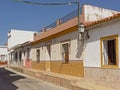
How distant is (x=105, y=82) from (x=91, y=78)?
53.2 inches

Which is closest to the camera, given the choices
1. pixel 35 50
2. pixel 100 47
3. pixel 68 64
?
pixel 100 47

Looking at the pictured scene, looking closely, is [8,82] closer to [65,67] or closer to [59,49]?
[65,67]

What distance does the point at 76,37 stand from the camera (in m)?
14.7

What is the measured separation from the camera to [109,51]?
11648mm

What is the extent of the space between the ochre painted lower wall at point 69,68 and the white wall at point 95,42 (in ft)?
2.93

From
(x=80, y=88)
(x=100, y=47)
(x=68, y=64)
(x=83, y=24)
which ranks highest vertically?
(x=83, y=24)

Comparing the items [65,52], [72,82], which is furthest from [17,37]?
[72,82]

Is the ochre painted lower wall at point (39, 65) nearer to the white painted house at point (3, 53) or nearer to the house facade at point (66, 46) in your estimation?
the house facade at point (66, 46)

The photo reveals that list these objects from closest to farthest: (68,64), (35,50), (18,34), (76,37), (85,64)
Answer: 1. (85,64)
2. (76,37)
3. (68,64)
4. (35,50)
5. (18,34)

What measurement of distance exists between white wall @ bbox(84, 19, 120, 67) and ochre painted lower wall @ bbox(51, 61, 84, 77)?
2.93 ft

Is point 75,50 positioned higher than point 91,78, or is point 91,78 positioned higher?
point 75,50

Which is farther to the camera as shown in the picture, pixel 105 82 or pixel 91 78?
pixel 91 78

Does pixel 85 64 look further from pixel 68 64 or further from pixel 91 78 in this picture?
pixel 68 64

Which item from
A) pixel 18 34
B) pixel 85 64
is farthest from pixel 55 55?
pixel 18 34
